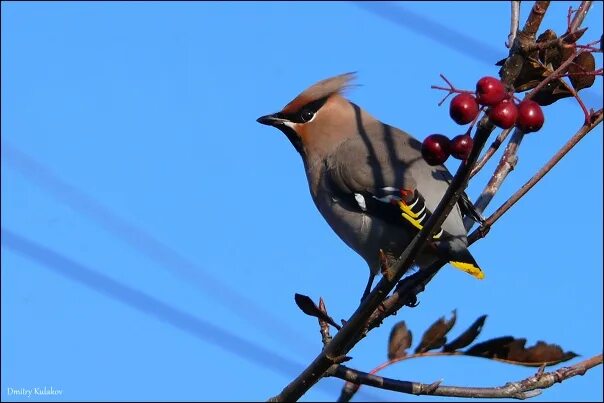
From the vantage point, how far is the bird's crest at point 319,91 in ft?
13.5

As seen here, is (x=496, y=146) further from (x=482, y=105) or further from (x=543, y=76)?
(x=482, y=105)

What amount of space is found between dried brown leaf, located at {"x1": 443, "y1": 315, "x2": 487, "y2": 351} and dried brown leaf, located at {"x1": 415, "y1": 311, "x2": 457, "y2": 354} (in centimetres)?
3

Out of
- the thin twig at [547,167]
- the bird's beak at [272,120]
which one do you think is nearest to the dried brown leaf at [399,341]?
the thin twig at [547,167]

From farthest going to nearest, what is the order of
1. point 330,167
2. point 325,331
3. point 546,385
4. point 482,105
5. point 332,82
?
point 332,82 < point 330,167 < point 325,331 < point 546,385 < point 482,105

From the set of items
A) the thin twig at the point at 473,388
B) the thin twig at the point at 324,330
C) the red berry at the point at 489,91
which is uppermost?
the thin twig at the point at 324,330

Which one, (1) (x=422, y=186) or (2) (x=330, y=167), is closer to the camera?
(1) (x=422, y=186)

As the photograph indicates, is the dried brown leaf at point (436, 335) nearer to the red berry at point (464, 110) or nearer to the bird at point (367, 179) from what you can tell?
the bird at point (367, 179)

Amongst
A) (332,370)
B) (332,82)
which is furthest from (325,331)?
(332,82)

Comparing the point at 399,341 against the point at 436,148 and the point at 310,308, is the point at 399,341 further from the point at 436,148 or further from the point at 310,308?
the point at 436,148

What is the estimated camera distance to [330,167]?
12.4 ft

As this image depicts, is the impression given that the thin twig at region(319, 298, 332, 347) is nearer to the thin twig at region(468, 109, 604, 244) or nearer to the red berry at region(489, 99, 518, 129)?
the thin twig at region(468, 109, 604, 244)

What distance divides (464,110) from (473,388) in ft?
2.19

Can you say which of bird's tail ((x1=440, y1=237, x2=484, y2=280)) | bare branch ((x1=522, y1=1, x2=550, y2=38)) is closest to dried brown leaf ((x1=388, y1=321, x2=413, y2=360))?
bird's tail ((x1=440, y1=237, x2=484, y2=280))

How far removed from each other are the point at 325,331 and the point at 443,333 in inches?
12.9
